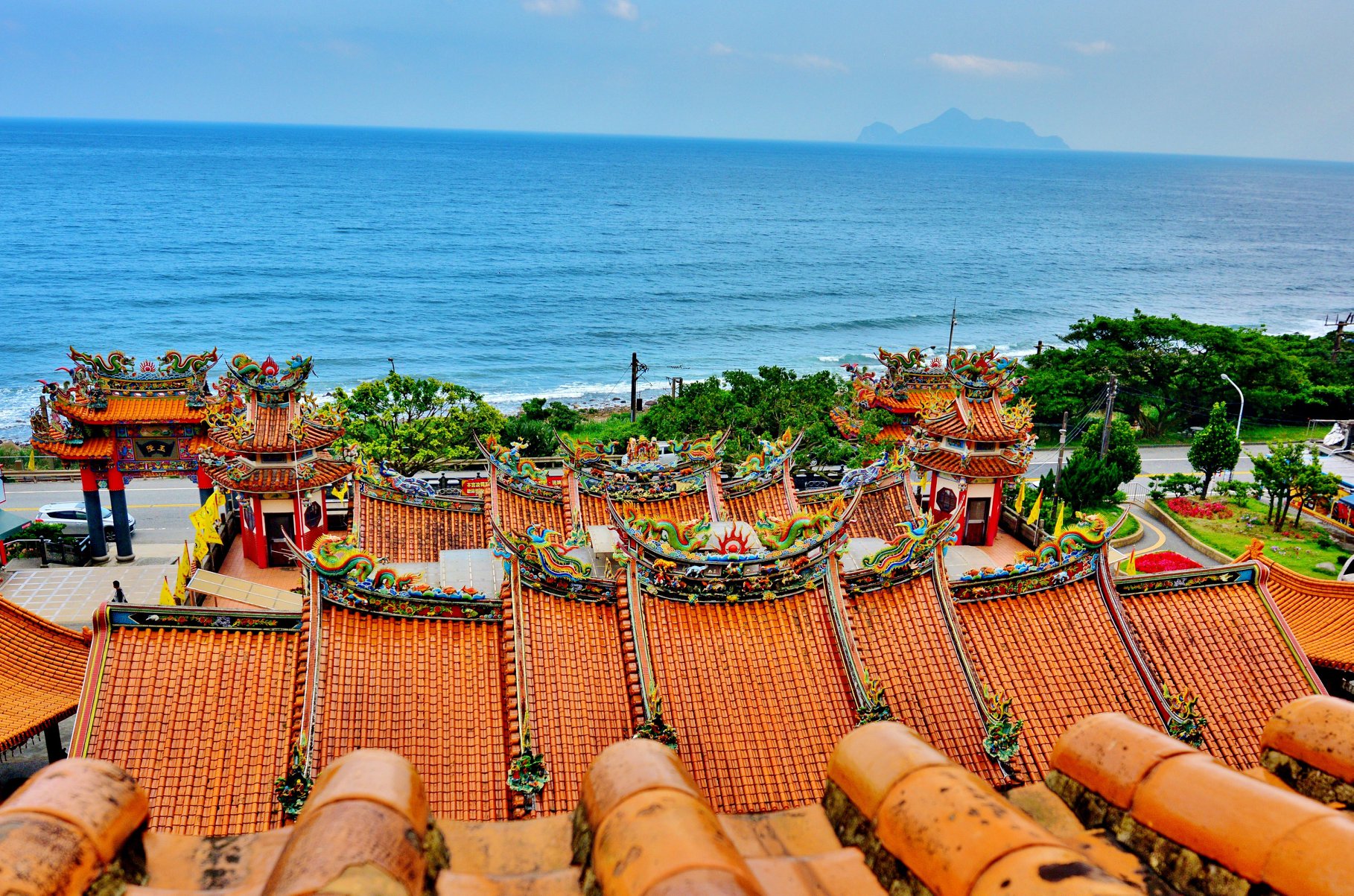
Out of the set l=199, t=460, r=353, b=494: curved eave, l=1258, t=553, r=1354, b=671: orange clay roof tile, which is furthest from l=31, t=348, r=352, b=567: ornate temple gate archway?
l=1258, t=553, r=1354, b=671: orange clay roof tile

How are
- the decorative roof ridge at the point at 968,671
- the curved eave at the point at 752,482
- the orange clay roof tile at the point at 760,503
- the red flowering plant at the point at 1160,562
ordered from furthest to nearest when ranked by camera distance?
the red flowering plant at the point at 1160,562 < the curved eave at the point at 752,482 < the orange clay roof tile at the point at 760,503 < the decorative roof ridge at the point at 968,671

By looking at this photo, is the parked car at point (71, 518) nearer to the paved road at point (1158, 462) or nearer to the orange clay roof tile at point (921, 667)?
the orange clay roof tile at point (921, 667)

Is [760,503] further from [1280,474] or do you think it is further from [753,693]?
[1280,474]

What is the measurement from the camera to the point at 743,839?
A: 5.25m

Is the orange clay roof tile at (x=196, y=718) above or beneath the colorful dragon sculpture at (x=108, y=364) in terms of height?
beneath

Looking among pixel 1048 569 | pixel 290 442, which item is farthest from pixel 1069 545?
pixel 290 442

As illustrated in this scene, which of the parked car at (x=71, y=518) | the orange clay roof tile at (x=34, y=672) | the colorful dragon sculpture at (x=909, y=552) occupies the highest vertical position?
the colorful dragon sculpture at (x=909, y=552)

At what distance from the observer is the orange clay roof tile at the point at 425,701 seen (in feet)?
38.9

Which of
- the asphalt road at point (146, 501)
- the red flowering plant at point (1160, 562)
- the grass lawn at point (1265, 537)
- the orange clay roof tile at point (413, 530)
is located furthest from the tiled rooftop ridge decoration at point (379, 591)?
the grass lawn at point (1265, 537)

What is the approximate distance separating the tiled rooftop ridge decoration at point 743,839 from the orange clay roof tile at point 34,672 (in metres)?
13.7

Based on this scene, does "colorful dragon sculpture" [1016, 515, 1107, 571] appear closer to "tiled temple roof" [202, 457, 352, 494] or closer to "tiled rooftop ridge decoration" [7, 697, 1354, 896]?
"tiled rooftop ridge decoration" [7, 697, 1354, 896]

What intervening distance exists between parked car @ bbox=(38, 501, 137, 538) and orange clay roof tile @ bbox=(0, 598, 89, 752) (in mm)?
21553

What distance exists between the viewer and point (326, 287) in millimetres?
112938

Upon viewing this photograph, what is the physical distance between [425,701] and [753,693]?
4.53 metres
